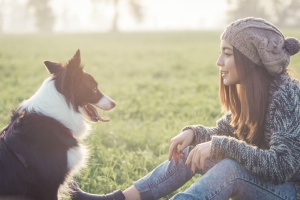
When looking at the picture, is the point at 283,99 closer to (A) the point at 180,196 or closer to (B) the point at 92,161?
(A) the point at 180,196

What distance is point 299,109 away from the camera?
2.71 metres

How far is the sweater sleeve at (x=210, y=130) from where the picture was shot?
348cm

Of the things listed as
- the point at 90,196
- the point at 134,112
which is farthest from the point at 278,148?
the point at 134,112

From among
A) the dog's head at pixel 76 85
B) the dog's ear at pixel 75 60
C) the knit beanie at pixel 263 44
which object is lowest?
the dog's head at pixel 76 85

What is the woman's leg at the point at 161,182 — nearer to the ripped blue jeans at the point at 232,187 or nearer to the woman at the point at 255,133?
the woman at the point at 255,133

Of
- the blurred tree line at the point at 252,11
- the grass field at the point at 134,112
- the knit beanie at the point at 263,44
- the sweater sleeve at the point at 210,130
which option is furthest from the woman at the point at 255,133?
the blurred tree line at the point at 252,11

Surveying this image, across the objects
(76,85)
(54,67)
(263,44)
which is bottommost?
(76,85)

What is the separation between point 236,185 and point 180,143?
30.6 inches

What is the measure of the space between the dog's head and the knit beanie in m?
1.34

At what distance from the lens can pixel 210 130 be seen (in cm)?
355

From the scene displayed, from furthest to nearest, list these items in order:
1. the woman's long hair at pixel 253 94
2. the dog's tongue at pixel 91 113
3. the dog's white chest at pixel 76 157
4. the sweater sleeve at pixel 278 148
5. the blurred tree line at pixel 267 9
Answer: the blurred tree line at pixel 267 9 → the dog's tongue at pixel 91 113 → the dog's white chest at pixel 76 157 → the woman's long hair at pixel 253 94 → the sweater sleeve at pixel 278 148

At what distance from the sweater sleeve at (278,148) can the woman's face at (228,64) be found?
0.45 m

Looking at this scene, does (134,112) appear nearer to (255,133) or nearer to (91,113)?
(91,113)

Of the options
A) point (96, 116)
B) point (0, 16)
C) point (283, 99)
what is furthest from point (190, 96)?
point (0, 16)
